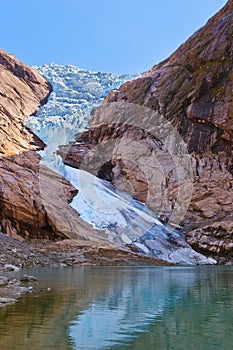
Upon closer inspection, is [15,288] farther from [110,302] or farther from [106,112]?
[106,112]

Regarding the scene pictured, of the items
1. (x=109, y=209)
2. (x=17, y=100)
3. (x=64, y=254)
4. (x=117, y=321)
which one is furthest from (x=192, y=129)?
(x=117, y=321)

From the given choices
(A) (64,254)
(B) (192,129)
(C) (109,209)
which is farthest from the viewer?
(B) (192,129)

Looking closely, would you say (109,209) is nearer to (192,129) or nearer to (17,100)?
(192,129)

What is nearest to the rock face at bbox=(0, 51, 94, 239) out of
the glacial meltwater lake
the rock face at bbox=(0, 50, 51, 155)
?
the rock face at bbox=(0, 50, 51, 155)

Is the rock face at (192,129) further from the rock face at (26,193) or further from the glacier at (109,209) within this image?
the rock face at (26,193)

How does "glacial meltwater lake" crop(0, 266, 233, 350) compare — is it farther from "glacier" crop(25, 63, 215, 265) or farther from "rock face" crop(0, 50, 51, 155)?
"rock face" crop(0, 50, 51, 155)

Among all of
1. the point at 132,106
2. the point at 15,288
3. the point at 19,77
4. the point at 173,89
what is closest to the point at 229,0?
the point at 173,89

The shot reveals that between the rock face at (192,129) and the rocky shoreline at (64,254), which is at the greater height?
the rock face at (192,129)

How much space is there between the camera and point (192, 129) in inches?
2906

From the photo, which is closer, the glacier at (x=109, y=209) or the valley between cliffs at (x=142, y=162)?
the valley between cliffs at (x=142, y=162)

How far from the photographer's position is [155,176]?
228 feet

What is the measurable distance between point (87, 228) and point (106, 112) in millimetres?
45304

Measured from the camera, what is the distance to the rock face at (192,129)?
63.7 metres

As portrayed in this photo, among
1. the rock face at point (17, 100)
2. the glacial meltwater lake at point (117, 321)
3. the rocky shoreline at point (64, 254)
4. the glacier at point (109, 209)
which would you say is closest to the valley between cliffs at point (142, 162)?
the rocky shoreline at point (64, 254)
